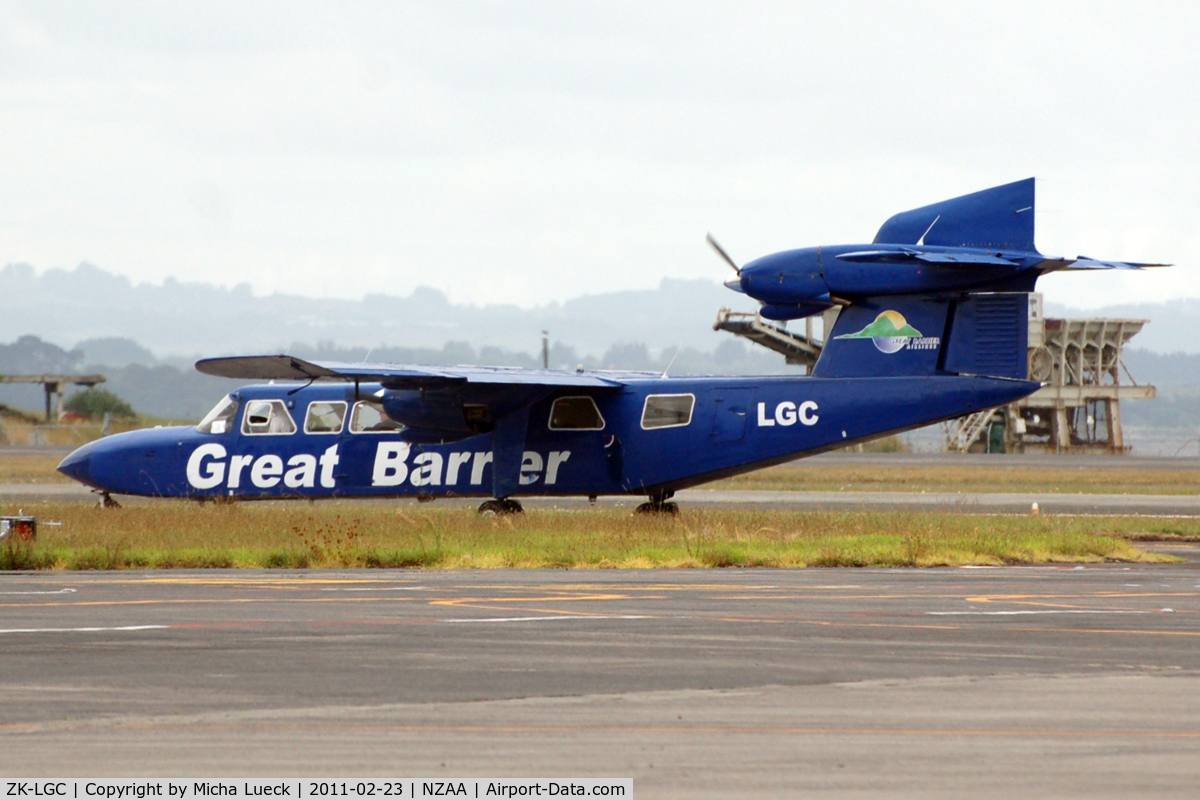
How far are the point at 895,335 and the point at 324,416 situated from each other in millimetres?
11875

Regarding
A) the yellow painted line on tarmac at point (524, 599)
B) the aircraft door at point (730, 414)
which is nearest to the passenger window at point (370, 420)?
the aircraft door at point (730, 414)

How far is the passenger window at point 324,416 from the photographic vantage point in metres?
27.9

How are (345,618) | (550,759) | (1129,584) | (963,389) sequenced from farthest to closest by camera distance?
(963,389) < (1129,584) < (345,618) < (550,759)

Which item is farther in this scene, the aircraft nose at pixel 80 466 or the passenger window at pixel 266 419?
the aircraft nose at pixel 80 466

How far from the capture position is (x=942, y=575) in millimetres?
18703

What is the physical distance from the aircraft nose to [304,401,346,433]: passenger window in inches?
207

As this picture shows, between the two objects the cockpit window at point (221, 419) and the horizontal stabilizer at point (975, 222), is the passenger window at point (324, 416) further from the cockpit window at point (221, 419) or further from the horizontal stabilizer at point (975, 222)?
the horizontal stabilizer at point (975, 222)

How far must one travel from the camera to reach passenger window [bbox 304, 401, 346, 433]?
27922 mm

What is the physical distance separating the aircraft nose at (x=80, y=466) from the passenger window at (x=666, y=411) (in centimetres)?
1246

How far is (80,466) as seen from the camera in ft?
95.7

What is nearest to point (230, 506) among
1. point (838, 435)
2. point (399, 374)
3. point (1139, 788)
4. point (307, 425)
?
point (307, 425)

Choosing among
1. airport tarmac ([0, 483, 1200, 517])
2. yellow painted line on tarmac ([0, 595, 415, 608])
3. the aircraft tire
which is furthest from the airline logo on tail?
yellow painted line on tarmac ([0, 595, 415, 608])

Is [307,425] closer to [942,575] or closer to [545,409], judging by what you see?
[545,409]

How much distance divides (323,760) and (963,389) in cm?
1900
